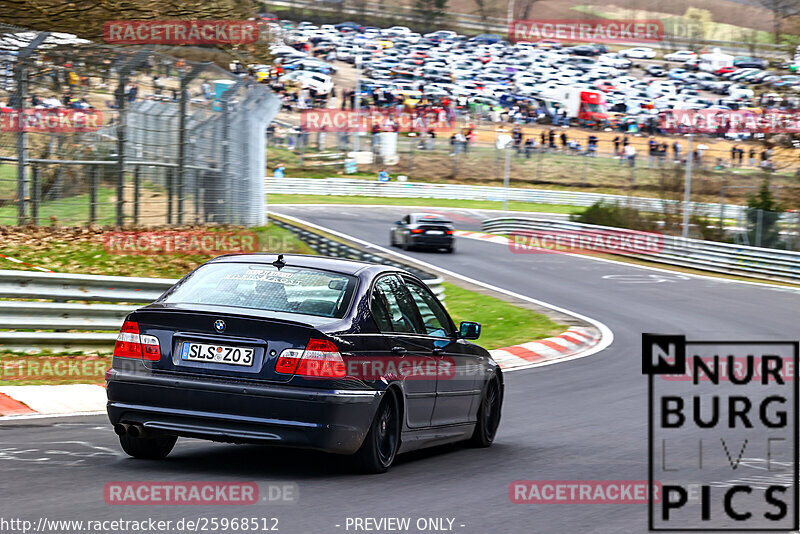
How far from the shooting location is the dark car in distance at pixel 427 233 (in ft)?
115

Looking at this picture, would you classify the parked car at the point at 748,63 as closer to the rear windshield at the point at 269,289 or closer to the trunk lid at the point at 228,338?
the rear windshield at the point at 269,289

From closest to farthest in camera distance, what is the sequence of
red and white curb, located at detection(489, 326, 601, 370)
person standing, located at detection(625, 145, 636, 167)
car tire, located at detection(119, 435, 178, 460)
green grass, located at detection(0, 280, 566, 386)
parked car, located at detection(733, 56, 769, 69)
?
car tire, located at detection(119, 435, 178, 460) < green grass, located at detection(0, 280, 566, 386) < red and white curb, located at detection(489, 326, 601, 370) < person standing, located at detection(625, 145, 636, 167) < parked car, located at detection(733, 56, 769, 69)

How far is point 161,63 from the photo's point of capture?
1778 centimetres

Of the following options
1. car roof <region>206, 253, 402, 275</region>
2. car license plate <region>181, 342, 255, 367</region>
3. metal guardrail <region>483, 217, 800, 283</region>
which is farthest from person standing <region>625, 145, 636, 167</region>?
car license plate <region>181, 342, 255, 367</region>

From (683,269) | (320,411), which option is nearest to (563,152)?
(683,269)

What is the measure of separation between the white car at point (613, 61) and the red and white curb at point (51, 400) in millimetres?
76732

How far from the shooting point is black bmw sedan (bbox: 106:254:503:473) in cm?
656

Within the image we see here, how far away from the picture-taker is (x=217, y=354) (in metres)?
6.65

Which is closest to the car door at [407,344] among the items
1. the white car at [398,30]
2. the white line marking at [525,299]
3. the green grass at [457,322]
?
the green grass at [457,322]

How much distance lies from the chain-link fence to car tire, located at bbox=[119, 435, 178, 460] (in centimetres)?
1030

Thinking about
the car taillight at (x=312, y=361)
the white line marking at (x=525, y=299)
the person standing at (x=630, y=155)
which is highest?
the person standing at (x=630, y=155)

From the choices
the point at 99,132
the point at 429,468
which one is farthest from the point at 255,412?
the point at 99,132

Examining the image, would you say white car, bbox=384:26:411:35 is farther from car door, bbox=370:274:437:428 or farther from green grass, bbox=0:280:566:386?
car door, bbox=370:274:437:428

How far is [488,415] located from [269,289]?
272cm
